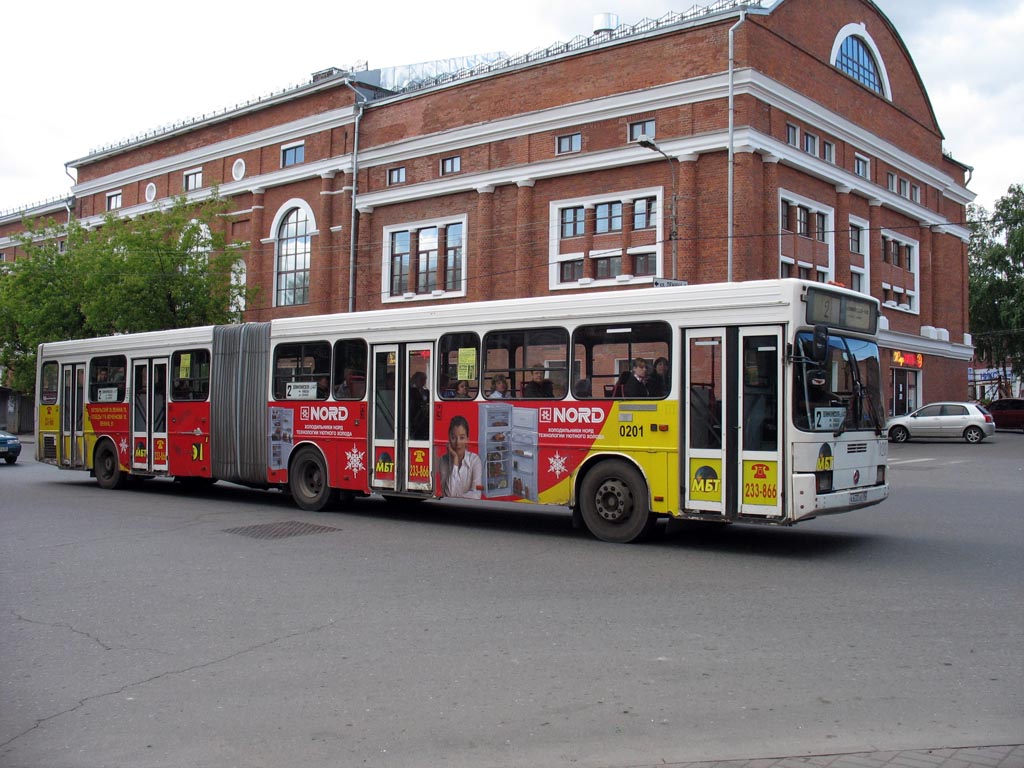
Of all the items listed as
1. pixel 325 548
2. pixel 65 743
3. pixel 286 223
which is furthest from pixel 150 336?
pixel 286 223

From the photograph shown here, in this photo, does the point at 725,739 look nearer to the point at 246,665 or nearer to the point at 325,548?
the point at 246,665

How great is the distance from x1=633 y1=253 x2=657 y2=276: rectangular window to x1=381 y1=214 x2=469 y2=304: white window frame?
826 cm

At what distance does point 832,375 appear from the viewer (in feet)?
34.5

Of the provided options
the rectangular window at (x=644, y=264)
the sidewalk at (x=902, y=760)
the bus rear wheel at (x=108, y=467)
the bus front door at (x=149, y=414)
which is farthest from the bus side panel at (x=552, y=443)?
the rectangular window at (x=644, y=264)

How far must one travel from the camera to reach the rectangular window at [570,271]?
124 ft

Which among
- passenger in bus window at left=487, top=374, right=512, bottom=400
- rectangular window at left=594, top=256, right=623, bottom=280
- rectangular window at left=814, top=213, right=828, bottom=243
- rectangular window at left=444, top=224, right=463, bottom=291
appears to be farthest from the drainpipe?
passenger in bus window at left=487, top=374, right=512, bottom=400

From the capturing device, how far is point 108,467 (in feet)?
62.0

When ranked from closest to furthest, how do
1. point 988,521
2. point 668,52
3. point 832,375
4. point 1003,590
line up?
1. point 1003,590
2. point 832,375
3. point 988,521
4. point 668,52

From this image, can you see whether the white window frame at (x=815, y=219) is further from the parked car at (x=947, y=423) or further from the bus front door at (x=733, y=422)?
the bus front door at (x=733, y=422)

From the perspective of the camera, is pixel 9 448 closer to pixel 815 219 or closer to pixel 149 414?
pixel 149 414

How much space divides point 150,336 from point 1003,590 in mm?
14851

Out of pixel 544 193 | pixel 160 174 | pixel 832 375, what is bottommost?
pixel 832 375

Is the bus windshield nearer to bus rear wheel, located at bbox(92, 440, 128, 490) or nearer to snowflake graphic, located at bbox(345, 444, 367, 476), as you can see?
snowflake graphic, located at bbox(345, 444, 367, 476)

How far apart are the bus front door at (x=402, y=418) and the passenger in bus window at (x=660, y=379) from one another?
3502 mm
